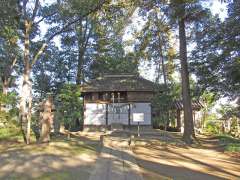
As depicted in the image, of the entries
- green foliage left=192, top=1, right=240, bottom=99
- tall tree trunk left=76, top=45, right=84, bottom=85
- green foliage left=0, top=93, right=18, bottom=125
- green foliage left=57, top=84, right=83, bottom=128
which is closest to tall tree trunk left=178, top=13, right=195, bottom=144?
green foliage left=192, top=1, right=240, bottom=99

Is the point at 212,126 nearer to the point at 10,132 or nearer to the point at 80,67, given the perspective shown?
Answer: the point at 80,67

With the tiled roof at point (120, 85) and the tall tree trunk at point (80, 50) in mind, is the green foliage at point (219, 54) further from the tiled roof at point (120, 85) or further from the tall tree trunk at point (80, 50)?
the tall tree trunk at point (80, 50)

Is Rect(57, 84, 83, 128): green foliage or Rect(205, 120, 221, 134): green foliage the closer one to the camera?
Rect(57, 84, 83, 128): green foliage

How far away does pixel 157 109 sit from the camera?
33.2 m

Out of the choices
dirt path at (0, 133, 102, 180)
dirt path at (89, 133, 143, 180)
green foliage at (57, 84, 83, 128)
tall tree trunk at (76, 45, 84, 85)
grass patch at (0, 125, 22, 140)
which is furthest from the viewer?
tall tree trunk at (76, 45, 84, 85)

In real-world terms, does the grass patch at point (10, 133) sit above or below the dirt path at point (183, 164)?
above

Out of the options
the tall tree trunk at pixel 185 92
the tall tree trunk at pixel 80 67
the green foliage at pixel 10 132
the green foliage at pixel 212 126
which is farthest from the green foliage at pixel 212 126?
the green foliage at pixel 10 132

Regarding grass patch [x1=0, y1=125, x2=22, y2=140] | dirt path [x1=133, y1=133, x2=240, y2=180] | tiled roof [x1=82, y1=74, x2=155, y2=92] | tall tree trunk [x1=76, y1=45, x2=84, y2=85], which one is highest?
tall tree trunk [x1=76, y1=45, x2=84, y2=85]

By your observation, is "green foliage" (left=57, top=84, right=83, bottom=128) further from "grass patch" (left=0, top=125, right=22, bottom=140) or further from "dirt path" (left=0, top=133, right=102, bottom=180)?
"dirt path" (left=0, top=133, right=102, bottom=180)

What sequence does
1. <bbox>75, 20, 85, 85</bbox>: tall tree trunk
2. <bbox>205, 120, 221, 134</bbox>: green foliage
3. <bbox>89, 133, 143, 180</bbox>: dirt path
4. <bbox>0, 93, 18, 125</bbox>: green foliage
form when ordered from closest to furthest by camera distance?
<bbox>89, 133, 143, 180</bbox>: dirt path < <bbox>0, 93, 18, 125</bbox>: green foliage < <bbox>205, 120, 221, 134</bbox>: green foliage < <bbox>75, 20, 85, 85</bbox>: tall tree trunk

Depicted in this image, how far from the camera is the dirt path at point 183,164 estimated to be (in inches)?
384

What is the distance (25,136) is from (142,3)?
10.5 metres

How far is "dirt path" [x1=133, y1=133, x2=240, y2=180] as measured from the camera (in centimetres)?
974

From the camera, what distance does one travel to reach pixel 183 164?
38.7 ft
